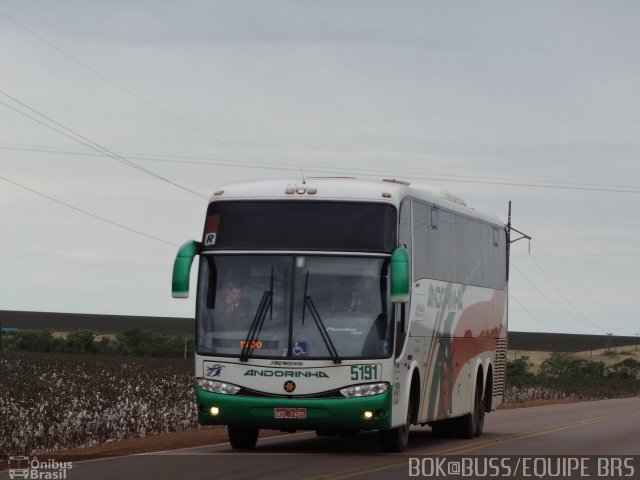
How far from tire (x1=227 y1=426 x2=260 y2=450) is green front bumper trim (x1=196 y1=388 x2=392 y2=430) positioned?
150cm

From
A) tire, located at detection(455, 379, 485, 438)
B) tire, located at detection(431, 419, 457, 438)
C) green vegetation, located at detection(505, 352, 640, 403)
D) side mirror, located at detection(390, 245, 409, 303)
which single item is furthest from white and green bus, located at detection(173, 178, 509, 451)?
green vegetation, located at detection(505, 352, 640, 403)

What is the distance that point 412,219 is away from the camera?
71.6 ft

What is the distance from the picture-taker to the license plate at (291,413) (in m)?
19.8

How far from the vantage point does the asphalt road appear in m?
17.5

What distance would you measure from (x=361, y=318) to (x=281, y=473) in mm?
3432

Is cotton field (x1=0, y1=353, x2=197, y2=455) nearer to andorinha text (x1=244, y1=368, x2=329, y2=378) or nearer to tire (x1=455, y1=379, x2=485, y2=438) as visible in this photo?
andorinha text (x1=244, y1=368, x2=329, y2=378)

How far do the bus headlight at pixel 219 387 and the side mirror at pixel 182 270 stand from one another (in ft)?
4.77

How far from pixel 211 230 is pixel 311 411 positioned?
3028 millimetres

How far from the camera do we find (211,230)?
20.8 metres

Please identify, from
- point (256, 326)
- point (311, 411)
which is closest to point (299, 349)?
point (256, 326)

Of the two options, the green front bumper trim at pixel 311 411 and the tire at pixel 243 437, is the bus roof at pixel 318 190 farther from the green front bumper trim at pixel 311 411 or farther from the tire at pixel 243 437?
the tire at pixel 243 437

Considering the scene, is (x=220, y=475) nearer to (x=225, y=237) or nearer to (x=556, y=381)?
(x=225, y=237)

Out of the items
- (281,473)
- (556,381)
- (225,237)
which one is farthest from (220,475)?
(556,381)

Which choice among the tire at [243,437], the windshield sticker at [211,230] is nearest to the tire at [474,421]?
the tire at [243,437]
